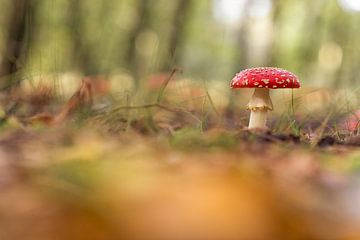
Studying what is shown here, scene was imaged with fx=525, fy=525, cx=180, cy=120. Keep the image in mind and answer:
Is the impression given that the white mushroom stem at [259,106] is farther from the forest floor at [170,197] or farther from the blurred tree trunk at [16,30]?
the blurred tree trunk at [16,30]

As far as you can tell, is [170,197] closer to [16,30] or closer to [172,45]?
[16,30]

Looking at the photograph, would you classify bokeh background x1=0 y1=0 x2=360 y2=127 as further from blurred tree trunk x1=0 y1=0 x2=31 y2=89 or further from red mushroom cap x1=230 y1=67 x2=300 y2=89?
red mushroom cap x1=230 y1=67 x2=300 y2=89

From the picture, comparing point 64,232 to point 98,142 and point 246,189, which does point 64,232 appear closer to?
point 246,189

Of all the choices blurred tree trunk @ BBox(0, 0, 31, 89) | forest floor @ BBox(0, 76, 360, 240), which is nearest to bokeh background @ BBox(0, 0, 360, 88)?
blurred tree trunk @ BBox(0, 0, 31, 89)

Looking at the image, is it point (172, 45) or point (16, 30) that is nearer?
point (16, 30)

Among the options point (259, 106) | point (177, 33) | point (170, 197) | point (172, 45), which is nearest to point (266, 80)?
point (259, 106)

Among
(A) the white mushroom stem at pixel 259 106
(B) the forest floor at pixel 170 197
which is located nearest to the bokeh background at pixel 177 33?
(A) the white mushroom stem at pixel 259 106

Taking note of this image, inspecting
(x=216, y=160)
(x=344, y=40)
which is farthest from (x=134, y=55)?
(x=216, y=160)
